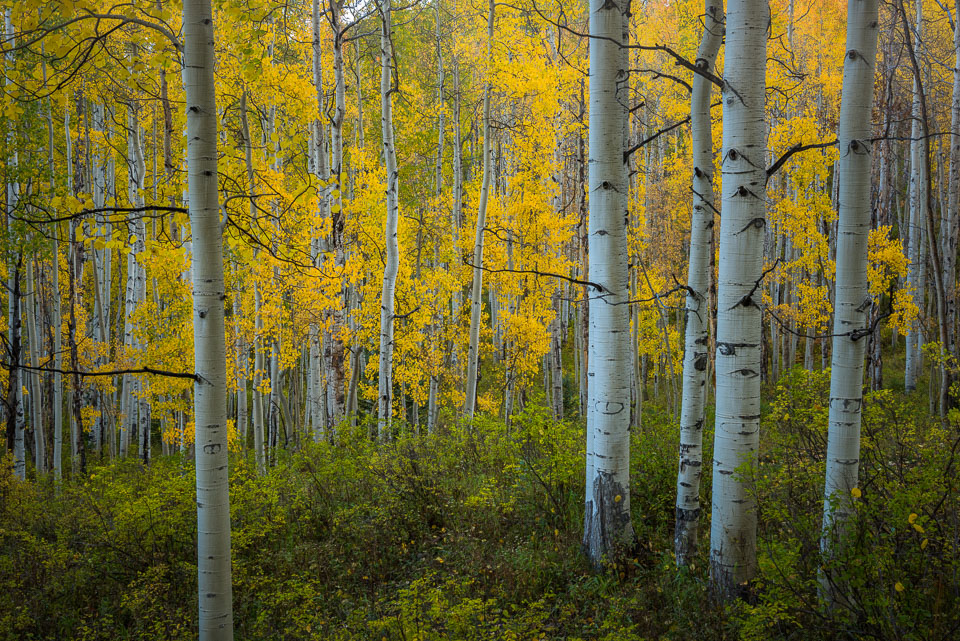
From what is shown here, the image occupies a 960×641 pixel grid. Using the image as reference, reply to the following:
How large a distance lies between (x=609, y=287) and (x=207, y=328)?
249 cm

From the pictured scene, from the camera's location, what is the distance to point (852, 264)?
9.46ft

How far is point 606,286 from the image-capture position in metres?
3.77

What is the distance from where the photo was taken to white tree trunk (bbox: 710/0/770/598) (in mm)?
3033

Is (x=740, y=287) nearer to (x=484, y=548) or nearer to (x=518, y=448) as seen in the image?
(x=484, y=548)

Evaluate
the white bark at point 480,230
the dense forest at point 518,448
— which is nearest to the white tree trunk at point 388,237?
the dense forest at point 518,448

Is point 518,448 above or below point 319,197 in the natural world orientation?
below

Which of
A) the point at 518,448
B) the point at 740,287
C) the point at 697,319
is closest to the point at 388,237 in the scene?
the point at 518,448

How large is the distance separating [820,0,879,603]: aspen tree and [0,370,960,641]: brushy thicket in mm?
240

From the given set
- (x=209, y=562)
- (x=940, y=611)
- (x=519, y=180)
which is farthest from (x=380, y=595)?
(x=519, y=180)

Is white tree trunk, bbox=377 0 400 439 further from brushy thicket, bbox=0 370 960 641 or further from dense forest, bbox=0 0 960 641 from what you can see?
brushy thicket, bbox=0 370 960 641

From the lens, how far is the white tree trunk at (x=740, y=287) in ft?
9.95

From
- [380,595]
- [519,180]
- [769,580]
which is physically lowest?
[380,595]

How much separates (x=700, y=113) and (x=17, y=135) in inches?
434

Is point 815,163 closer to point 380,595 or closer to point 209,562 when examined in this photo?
point 380,595
